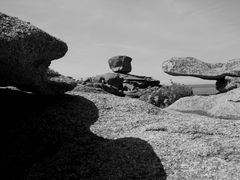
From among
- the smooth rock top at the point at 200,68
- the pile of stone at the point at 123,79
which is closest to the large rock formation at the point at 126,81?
the pile of stone at the point at 123,79

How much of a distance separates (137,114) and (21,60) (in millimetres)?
6574

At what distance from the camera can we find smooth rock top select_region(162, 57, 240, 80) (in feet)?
103

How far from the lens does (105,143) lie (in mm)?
11953

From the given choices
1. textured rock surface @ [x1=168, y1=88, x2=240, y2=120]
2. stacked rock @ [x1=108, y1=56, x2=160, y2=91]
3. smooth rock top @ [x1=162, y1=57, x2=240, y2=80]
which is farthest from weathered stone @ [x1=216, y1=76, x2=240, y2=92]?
stacked rock @ [x1=108, y1=56, x2=160, y2=91]

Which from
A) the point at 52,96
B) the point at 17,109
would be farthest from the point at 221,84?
the point at 17,109

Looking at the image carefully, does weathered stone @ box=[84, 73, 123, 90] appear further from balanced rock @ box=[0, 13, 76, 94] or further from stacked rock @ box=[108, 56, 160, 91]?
balanced rock @ box=[0, 13, 76, 94]

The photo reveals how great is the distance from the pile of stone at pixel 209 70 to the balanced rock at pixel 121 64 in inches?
577

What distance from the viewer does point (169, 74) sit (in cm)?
3325

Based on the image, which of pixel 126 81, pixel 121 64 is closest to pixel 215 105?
pixel 126 81

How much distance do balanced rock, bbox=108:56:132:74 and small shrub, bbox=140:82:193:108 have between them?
38.6ft

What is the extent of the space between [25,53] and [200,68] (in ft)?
79.7

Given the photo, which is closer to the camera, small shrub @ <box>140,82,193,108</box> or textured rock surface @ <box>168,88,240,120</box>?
textured rock surface @ <box>168,88,240,120</box>

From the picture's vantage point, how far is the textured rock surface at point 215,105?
984 inches

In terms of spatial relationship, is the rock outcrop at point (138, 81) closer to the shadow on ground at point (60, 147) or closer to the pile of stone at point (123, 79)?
the pile of stone at point (123, 79)
